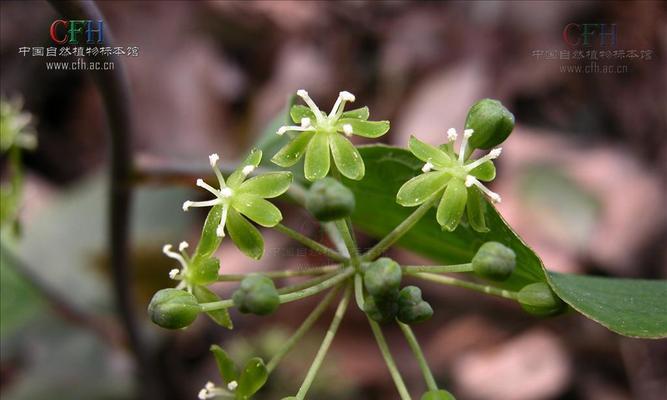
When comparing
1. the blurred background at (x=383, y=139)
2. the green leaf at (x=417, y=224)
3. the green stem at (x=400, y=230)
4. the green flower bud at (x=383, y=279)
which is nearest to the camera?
the green flower bud at (x=383, y=279)

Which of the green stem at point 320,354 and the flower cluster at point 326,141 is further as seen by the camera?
the flower cluster at point 326,141

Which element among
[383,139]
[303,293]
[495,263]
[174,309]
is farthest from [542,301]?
[383,139]

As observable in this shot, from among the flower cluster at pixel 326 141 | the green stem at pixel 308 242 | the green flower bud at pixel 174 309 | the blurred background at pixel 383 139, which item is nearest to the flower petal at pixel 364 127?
the flower cluster at pixel 326 141

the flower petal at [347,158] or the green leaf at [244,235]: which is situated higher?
the flower petal at [347,158]

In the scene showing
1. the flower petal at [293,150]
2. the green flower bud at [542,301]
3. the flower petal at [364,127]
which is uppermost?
the flower petal at [364,127]

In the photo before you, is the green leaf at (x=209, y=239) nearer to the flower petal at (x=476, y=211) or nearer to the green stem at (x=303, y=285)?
the green stem at (x=303, y=285)

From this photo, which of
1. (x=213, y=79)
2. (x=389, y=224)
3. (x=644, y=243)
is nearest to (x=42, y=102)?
(x=213, y=79)

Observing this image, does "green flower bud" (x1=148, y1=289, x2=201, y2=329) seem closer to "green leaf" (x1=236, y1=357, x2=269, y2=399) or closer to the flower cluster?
"green leaf" (x1=236, y1=357, x2=269, y2=399)

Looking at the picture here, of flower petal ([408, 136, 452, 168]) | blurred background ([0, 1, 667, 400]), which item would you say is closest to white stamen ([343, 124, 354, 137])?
flower petal ([408, 136, 452, 168])

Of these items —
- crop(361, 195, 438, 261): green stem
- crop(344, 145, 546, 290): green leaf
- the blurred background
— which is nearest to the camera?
crop(361, 195, 438, 261): green stem
